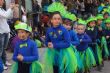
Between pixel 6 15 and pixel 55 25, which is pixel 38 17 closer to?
pixel 6 15

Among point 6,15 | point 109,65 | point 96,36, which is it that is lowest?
point 109,65

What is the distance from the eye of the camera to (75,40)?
23.5 ft

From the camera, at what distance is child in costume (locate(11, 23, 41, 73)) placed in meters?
5.41

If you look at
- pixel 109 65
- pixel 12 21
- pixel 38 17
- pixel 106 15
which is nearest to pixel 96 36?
pixel 109 65

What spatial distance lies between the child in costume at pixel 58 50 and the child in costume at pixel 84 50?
1.46m

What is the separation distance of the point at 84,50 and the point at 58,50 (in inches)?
81.7

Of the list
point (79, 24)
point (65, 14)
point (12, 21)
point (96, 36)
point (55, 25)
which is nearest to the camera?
point (55, 25)

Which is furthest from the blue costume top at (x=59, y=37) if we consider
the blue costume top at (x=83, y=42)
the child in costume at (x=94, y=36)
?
the child in costume at (x=94, y=36)

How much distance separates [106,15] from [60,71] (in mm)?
5631

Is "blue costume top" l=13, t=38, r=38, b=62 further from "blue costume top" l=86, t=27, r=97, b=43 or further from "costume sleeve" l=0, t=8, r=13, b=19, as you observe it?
"blue costume top" l=86, t=27, r=97, b=43

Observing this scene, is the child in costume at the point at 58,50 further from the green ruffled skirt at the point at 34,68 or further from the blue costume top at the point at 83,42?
the blue costume top at the point at 83,42

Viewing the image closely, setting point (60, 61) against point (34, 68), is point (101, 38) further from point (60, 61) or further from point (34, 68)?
point (34, 68)

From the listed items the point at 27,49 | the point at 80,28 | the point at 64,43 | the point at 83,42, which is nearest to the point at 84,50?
the point at 83,42

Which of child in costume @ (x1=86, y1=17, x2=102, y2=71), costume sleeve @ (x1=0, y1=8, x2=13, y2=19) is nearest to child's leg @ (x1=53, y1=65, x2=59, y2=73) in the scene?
costume sleeve @ (x1=0, y1=8, x2=13, y2=19)
